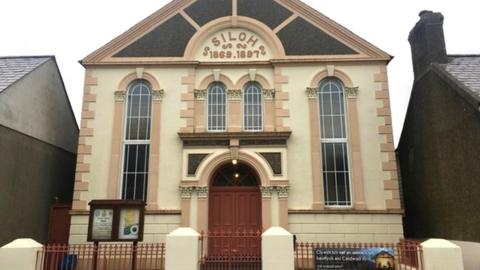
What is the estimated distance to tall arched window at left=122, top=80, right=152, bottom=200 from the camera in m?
14.5

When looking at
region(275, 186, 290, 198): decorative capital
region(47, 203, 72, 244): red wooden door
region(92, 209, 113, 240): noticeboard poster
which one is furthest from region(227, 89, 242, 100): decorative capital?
region(47, 203, 72, 244): red wooden door

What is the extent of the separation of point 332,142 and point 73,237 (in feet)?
31.3

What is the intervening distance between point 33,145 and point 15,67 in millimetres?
3286

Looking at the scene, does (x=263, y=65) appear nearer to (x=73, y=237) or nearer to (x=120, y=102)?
(x=120, y=102)

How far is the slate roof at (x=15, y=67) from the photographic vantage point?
1464 cm

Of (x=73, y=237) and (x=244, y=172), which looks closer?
(x=73, y=237)

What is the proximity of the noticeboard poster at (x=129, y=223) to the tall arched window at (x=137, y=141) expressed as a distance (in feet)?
10.9

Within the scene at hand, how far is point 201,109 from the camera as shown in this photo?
15047 mm

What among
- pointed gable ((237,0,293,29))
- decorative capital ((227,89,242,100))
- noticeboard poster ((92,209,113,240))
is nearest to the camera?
noticeboard poster ((92,209,113,240))

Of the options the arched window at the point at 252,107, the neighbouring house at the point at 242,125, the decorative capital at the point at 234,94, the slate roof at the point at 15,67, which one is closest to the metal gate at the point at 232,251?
the neighbouring house at the point at 242,125

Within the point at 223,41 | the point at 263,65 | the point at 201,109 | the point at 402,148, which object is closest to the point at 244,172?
the point at 201,109

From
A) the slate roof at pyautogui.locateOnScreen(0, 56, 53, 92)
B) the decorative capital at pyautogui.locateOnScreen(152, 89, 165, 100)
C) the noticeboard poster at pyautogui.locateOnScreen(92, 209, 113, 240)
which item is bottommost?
the noticeboard poster at pyautogui.locateOnScreen(92, 209, 113, 240)

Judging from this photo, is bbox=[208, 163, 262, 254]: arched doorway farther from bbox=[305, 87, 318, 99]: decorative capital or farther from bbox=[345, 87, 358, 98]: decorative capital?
bbox=[345, 87, 358, 98]: decorative capital

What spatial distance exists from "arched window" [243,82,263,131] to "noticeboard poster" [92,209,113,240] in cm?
587
